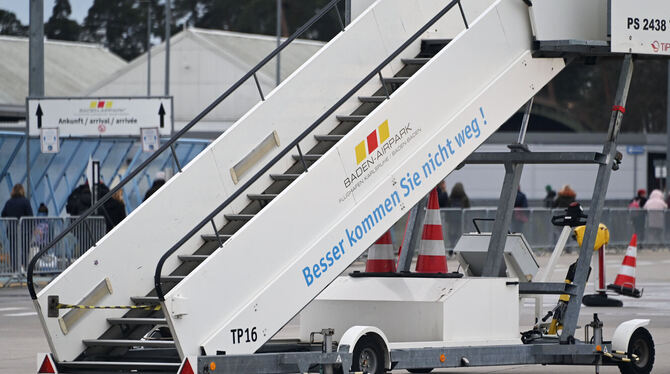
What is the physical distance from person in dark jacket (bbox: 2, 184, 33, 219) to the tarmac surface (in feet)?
5.60

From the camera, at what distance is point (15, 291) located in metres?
26.5

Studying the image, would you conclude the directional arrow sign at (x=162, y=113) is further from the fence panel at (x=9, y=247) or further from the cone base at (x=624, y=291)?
the cone base at (x=624, y=291)

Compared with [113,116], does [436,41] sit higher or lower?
lower

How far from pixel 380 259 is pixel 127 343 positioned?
103 inches

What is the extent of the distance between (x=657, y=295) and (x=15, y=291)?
11426 mm

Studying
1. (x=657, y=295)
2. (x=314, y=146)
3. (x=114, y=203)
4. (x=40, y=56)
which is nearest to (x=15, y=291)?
(x=114, y=203)

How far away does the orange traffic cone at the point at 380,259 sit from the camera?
12422 mm

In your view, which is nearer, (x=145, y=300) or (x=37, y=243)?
(x=145, y=300)

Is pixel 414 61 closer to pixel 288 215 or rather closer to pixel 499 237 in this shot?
pixel 499 237

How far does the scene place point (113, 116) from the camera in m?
31.1

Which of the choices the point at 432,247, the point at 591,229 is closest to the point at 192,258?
the point at 432,247

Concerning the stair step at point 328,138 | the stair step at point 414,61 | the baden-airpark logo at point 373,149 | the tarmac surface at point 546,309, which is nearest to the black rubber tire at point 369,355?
the baden-airpark logo at point 373,149

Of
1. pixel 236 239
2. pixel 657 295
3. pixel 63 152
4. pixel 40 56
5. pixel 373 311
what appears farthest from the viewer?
pixel 63 152

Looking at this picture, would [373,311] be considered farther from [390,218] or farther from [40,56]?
[40,56]
